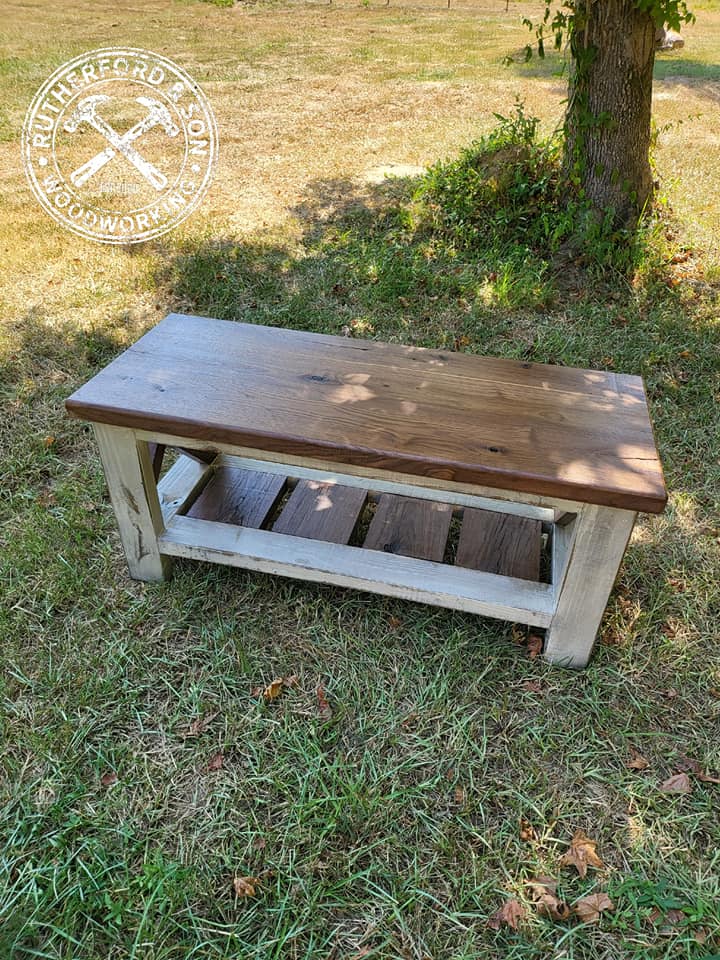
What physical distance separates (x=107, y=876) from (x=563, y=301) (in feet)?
12.6

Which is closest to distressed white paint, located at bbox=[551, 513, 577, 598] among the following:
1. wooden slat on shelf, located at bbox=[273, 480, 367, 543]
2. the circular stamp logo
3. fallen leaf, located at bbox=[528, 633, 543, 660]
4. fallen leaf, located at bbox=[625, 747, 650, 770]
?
fallen leaf, located at bbox=[528, 633, 543, 660]

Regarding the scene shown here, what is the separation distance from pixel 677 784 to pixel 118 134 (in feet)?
25.8

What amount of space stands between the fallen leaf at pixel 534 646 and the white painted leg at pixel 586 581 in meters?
0.05

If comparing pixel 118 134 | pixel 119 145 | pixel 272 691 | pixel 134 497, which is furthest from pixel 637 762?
pixel 118 134

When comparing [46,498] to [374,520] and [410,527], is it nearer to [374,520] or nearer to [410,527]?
[374,520]

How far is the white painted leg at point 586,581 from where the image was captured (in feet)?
6.01

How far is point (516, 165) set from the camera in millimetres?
4727

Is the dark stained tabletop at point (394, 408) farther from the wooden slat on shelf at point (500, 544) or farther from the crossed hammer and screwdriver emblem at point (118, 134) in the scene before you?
the crossed hammer and screwdriver emblem at point (118, 134)

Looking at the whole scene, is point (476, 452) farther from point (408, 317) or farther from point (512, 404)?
point (408, 317)

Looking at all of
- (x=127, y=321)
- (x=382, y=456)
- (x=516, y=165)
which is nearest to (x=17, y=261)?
(x=127, y=321)

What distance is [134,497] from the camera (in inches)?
87.6

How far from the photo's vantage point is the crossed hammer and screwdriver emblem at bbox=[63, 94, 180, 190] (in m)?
6.15

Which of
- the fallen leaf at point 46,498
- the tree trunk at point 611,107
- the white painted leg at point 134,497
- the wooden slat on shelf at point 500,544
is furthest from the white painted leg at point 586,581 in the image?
the tree trunk at point 611,107

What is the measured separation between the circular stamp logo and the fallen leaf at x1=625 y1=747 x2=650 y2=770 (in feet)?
15.3
